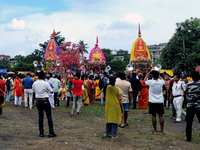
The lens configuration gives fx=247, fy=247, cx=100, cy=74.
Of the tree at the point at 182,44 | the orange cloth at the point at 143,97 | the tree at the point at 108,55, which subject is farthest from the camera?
the tree at the point at 108,55

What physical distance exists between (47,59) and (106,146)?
24626 millimetres

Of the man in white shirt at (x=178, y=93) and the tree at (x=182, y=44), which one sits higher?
the tree at (x=182, y=44)

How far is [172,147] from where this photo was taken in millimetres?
6082

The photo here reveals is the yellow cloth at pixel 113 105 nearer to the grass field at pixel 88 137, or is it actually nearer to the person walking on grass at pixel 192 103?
the grass field at pixel 88 137

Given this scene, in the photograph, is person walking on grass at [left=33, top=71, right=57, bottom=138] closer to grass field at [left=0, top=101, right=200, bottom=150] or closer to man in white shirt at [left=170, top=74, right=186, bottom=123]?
grass field at [left=0, top=101, right=200, bottom=150]

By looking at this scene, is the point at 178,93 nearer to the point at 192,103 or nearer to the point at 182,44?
the point at 192,103

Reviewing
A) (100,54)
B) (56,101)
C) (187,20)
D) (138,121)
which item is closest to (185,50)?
(187,20)

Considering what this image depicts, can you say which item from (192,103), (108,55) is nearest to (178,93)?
(192,103)

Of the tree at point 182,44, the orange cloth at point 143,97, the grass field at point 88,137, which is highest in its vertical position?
the tree at point 182,44

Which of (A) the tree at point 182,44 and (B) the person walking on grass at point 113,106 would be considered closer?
(B) the person walking on grass at point 113,106

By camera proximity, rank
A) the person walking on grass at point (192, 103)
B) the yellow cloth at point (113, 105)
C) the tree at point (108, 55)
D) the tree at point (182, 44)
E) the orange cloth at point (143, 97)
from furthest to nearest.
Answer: the tree at point (108, 55) < the tree at point (182, 44) < the orange cloth at point (143, 97) < the yellow cloth at point (113, 105) < the person walking on grass at point (192, 103)

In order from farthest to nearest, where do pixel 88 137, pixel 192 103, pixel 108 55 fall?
1. pixel 108 55
2. pixel 88 137
3. pixel 192 103

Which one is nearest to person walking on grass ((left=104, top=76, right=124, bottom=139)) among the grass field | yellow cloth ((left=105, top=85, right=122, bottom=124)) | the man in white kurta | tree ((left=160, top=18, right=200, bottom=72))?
yellow cloth ((left=105, top=85, right=122, bottom=124))

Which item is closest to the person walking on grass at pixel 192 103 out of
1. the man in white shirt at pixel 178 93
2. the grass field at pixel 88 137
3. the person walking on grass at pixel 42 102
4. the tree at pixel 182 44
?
the grass field at pixel 88 137
